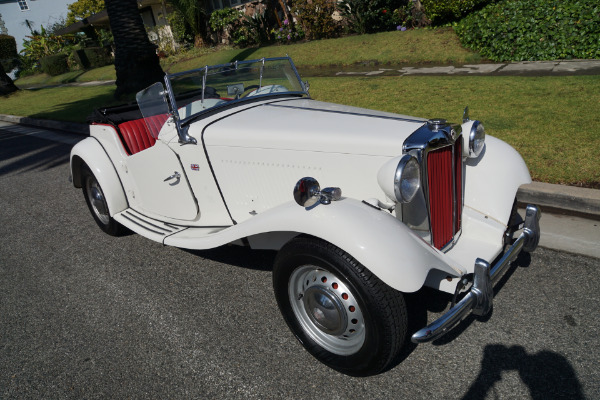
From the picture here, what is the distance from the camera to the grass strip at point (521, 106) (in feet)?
14.1

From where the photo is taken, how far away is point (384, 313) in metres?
2.07

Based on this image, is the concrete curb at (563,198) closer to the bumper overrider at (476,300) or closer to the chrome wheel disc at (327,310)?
the bumper overrider at (476,300)

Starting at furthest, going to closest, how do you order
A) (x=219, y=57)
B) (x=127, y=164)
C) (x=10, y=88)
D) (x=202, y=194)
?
(x=10, y=88) → (x=219, y=57) → (x=127, y=164) → (x=202, y=194)

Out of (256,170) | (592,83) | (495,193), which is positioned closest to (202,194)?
(256,170)

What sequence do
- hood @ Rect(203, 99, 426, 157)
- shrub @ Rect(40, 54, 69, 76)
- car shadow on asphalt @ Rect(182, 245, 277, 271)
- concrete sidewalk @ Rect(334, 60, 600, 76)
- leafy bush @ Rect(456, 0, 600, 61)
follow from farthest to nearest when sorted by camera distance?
1. shrub @ Rect(40, 54, 69, 76)
2. leafy bush @ Rect(456, 0, 600, 61)
3. concrete sidewalk @ Rect(334, 60, 600, 76)
4. car shadow on asphalt @ Rect(182, 245, 277, 271)
5. hood @ Rect(203, 99, 426, 157)

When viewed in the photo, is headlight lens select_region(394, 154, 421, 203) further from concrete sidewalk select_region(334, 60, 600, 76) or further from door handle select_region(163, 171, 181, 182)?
concrete sidewalk select_region(334, 60, 600, 76)

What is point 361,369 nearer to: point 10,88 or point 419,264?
point 419,264

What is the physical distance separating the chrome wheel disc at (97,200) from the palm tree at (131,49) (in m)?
7.14

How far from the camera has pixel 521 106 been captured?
19.7 ft

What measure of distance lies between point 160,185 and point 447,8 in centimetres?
994

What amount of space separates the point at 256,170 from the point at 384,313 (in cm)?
135

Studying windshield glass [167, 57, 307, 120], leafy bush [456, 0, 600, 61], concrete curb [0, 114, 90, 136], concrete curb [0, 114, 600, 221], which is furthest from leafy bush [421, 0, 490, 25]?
concrete curb [0, 114, 90, 136]

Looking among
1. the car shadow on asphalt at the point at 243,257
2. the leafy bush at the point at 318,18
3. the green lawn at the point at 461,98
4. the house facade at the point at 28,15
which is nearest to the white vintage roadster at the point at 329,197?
the car shadow on asphalt at the point at 243,257

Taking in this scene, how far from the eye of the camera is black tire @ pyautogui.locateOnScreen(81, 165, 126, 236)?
425cm
